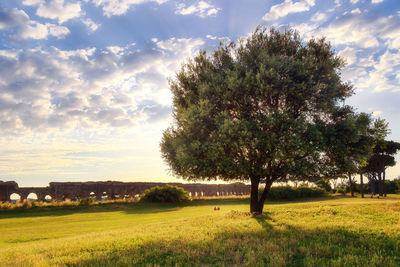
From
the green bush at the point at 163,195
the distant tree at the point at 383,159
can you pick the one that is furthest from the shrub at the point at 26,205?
the distant tree at the point at 383,159

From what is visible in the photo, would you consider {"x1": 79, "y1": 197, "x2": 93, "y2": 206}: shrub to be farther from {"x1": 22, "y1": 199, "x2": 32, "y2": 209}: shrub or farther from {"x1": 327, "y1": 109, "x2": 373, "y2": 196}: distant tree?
{"x1": 327, "y1": 109, "x2": 373, "y2": 196}: distant tree

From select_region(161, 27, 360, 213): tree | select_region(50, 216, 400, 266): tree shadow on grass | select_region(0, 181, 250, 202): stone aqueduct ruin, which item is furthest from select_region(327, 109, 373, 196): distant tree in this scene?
select_region(0, 181, 250, 202): stone aqueduct ruin

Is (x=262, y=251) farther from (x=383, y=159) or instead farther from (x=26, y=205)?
(x=383, y=159)

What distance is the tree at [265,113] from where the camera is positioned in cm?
1452

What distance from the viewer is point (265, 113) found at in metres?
15.5

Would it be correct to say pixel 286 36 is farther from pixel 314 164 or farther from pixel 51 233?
pixel 51 233

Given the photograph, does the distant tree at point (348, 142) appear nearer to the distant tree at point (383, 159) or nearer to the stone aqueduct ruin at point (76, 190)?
the stone aqueduct ruin at point (76, 190)

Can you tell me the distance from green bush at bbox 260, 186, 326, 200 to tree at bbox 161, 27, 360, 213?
28433 mm

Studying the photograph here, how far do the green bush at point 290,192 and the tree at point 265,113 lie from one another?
28.4 meters

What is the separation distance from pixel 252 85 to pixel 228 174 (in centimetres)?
575

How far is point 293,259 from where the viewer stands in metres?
7.70

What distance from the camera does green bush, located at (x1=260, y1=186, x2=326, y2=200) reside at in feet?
147

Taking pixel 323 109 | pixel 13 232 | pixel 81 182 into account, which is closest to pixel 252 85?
pixel 323 109

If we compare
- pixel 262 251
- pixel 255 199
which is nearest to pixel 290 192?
pixel 255 199
